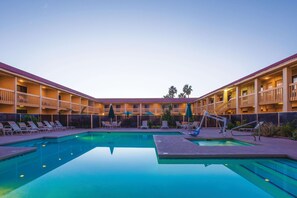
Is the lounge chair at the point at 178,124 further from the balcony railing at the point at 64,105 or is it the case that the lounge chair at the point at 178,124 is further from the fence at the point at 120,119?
the balcony railing at the point at 64,105

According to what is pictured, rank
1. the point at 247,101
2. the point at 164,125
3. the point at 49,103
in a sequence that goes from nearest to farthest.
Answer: the point at 247,101 < the point at 49,103 < the point at 164,125

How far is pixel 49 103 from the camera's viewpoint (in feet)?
70.7

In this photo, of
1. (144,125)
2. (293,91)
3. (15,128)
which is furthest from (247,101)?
(15,128)

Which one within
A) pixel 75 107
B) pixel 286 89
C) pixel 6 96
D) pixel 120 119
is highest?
pixel 286 89

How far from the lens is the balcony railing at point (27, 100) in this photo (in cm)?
1738

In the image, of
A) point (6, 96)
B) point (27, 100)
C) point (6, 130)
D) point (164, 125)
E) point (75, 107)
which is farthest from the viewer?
point (75, 107)

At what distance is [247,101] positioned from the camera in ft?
62.8

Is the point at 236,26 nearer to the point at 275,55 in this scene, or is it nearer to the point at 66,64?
the point at 275,55

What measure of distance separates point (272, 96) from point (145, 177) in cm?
1372

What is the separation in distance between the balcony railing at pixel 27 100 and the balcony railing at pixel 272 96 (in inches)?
737

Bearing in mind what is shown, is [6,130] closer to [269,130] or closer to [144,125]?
[144,125]

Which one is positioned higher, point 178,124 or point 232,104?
point 232,104

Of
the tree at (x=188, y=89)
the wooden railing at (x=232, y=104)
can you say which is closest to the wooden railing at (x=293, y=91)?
the wooden railing at (x=232, y=104)

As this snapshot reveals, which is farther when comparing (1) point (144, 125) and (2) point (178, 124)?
(1) point (144, 125)
